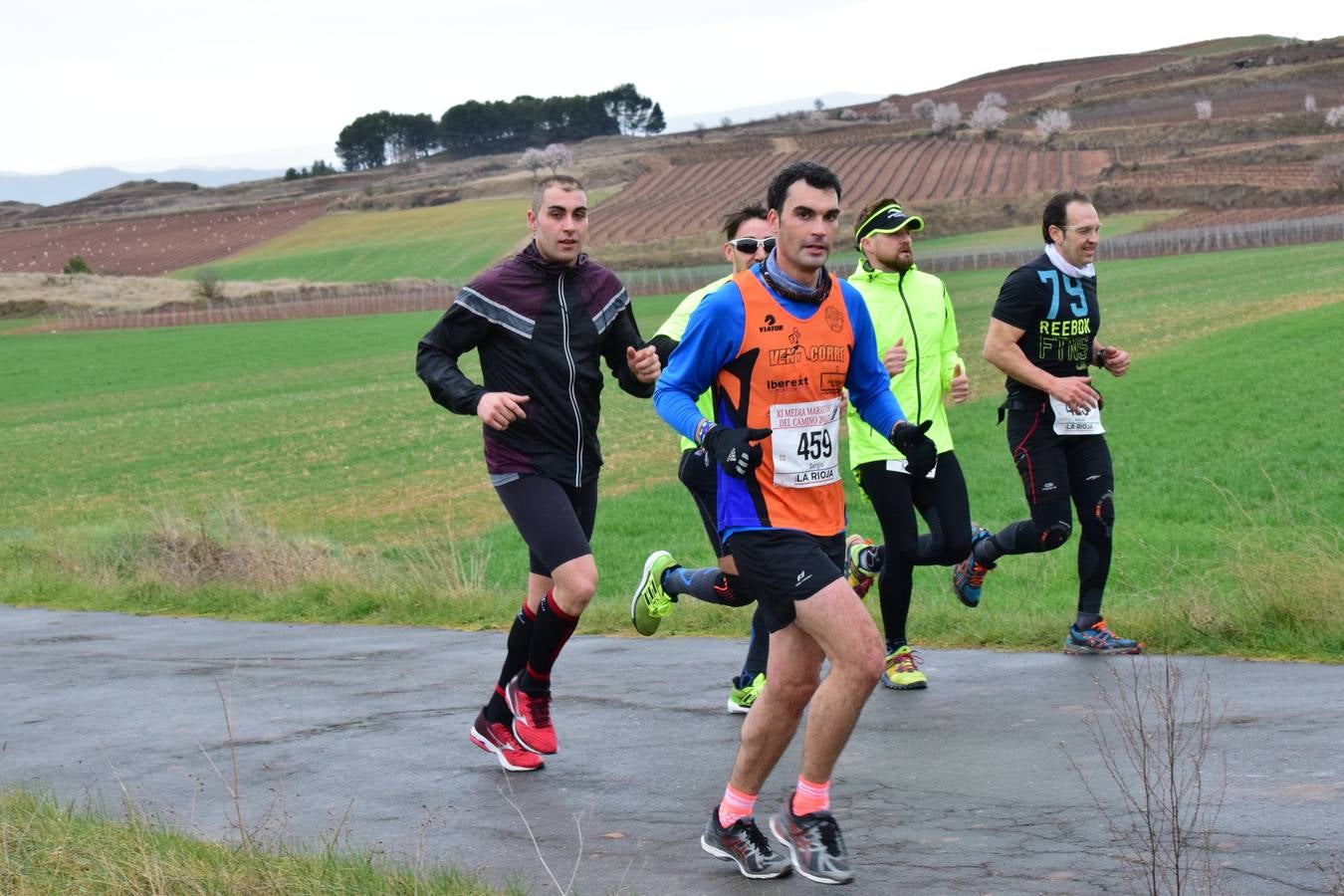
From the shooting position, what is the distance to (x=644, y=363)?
21.8 ft

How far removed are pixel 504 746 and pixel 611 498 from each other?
608 inches

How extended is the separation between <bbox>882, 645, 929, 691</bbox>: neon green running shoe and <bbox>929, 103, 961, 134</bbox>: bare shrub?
141403 millimetres

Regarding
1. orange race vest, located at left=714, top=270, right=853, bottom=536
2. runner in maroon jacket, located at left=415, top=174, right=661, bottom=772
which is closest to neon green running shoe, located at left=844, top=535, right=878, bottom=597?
runner in maroon jacket, located at left=415, top=174, right=661, bottom=772

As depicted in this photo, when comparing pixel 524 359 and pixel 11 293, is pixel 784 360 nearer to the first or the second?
pixel 524 359

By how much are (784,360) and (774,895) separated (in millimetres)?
1702

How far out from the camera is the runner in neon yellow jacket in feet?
25.6

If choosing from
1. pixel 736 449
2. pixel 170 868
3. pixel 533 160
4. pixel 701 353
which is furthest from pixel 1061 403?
pixel 533 160

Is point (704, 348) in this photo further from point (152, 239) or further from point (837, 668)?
point (152, 239)

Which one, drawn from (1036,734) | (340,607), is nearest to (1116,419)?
(340,607)

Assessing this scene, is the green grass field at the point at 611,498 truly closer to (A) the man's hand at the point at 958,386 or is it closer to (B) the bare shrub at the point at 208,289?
(A) the man's hand at the point at 958,386

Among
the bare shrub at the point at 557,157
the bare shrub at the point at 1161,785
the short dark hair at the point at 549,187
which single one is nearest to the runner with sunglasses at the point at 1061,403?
the bare shrub at the point at 1161,785

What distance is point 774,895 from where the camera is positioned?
478 cm

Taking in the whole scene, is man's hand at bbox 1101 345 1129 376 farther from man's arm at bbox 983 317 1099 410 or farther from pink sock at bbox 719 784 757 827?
pink sock at bbox 719 784 757 827

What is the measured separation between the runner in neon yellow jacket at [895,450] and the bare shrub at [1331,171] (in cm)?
9570
